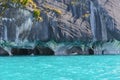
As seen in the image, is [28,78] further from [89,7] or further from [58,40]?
[89,7]

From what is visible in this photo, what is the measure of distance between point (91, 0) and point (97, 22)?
13.0 ft

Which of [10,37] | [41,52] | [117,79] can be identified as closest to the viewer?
[117,79]

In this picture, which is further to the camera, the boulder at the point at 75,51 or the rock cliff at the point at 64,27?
the boulder at the point at 75,51

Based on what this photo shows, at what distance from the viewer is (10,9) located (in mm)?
54156

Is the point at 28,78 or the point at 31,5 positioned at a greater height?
the point at 31,5

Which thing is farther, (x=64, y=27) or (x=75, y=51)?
(x=75, y=51)

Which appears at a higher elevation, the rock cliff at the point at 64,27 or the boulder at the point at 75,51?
the rock cliff at the point at 64,27

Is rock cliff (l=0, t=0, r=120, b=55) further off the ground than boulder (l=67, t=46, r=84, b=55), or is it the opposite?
rock cliff (l=0, t=0, r=120, b=55)

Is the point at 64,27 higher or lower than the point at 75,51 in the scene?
higher

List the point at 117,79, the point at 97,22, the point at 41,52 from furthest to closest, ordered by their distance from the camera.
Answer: the point at 97,22, the point at 41,52, the point at 117,79

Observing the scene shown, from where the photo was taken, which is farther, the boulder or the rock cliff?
the boulder

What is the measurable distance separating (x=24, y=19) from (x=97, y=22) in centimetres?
1223

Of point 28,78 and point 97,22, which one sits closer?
point 28,78

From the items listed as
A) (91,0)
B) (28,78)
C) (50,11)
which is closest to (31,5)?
(50,11)
